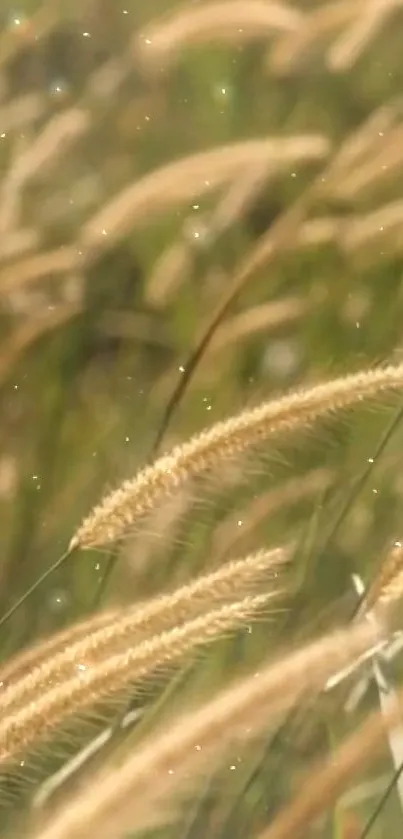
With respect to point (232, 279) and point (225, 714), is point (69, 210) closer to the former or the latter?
point (232, 279)

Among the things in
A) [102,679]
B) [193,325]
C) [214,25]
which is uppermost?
[214,25]

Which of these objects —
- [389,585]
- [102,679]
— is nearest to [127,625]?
[102,679]

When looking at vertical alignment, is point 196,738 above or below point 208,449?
below

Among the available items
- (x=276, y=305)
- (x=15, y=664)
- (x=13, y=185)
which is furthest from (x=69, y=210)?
(x=15, y=664)

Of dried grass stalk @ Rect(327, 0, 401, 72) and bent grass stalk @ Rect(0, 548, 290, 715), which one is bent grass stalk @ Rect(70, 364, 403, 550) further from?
dried grass stalk @ Rect(327, 0, 401, 72)

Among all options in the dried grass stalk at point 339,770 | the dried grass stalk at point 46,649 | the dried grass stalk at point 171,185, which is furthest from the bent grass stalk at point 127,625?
the dried grass stalk at point 171,185

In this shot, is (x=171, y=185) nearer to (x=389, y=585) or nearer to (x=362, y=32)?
(x=362, y=32)
